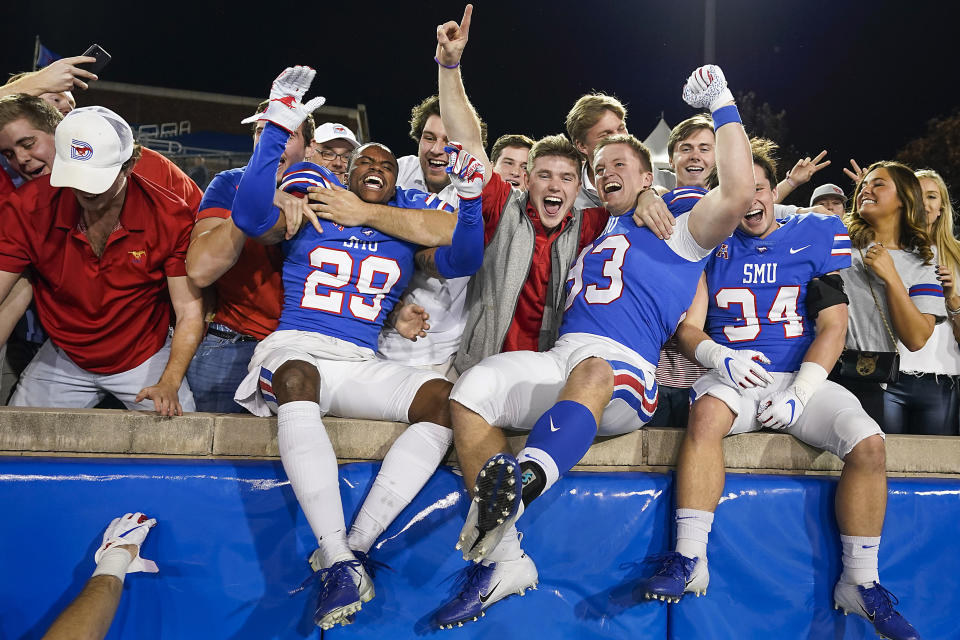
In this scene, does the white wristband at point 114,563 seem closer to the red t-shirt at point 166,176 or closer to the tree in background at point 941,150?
the red t-shirt at point 166,176

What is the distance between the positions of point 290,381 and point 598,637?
4.73ft

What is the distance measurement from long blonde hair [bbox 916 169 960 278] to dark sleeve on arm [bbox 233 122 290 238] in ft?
10.3

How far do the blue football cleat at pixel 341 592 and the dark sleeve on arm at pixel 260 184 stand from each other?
1.25 m

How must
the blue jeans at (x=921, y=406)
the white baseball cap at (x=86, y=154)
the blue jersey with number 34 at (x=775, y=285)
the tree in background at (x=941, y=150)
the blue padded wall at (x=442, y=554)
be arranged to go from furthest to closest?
the tree in background at (x=941, y=150) < the blue jeans at (x=921, y=406) < the blue jersey with number 34 at (x=775, y=285) < the white baseball cap at (x=86, y=154) < the blue padded wall at (x=442, y=554)

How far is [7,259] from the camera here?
9.48 feet

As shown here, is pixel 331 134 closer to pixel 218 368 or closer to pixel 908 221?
pixel 218 368

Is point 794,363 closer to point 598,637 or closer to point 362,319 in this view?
point 598,637

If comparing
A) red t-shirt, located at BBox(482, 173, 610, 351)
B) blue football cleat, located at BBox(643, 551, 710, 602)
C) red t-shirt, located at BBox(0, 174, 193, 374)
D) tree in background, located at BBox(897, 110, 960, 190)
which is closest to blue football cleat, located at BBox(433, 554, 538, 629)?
blue football cleat, located at BBox(643, 551, 710, 602)

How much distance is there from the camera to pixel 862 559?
2.71 metres

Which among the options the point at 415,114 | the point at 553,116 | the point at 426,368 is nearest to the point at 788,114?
the point at 553,116

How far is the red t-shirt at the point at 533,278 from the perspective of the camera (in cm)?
324

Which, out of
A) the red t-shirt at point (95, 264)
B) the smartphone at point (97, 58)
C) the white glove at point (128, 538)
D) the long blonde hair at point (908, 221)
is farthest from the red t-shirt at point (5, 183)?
the long blonde hair at point (908, 221)

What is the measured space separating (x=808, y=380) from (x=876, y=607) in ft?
2.62

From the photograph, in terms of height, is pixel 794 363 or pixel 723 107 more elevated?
pixel 723 107
